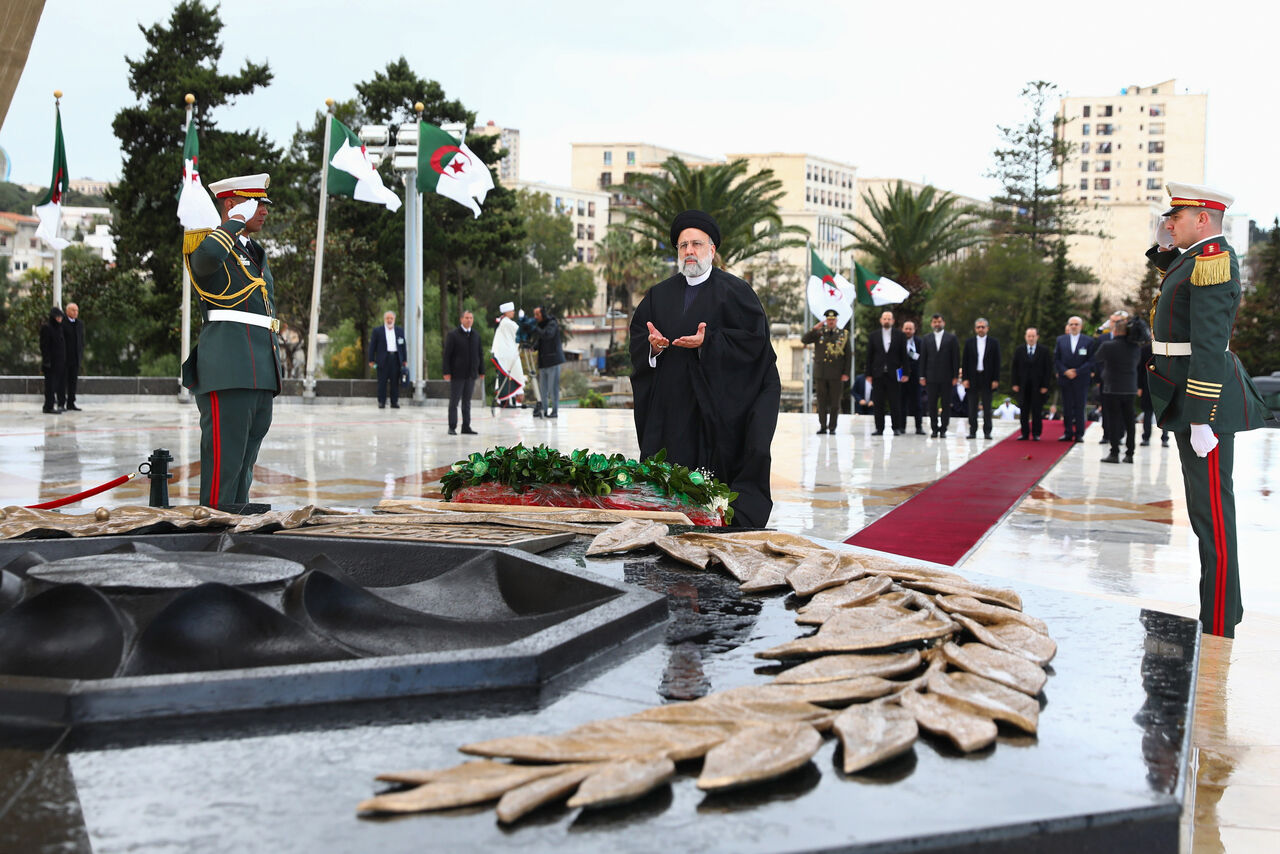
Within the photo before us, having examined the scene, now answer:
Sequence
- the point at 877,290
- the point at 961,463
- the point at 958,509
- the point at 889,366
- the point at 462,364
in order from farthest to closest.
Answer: the point at 877,290 < the point at 889,366 < the point at 462,364 < the point at 961,463 < the point at 958,509

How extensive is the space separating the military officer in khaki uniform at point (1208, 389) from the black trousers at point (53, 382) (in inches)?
698

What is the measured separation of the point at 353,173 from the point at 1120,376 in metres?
12.2

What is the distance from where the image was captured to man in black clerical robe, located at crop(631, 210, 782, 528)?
548cm

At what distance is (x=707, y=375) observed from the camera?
5617 millimetres

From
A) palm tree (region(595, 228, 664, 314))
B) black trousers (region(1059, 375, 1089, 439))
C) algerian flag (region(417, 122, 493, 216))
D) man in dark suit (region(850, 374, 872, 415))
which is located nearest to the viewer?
black trousers (region(1059, 375, 1089, 439))

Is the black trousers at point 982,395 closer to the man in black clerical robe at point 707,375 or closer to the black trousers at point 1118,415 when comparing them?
the black trousers at point 1118,415

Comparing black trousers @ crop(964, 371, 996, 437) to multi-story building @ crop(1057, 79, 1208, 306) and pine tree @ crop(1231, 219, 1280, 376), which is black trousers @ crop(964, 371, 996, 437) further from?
multi-story building @ crop(1057, 79, 1208, 306)

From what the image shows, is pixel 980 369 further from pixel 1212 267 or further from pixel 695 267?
pixel 1212 267

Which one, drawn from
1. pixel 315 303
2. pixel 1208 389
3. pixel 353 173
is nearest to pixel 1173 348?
pixel 1208 389

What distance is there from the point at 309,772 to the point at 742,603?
1.19m

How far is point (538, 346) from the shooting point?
58.7ft

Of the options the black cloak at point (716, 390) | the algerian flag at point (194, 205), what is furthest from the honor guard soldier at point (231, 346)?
the algerian flag at point (194, 205)

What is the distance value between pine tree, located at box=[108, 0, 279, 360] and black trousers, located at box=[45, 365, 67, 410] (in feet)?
56.5

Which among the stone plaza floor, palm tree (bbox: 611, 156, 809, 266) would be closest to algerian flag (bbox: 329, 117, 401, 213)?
the stone plaza floor
